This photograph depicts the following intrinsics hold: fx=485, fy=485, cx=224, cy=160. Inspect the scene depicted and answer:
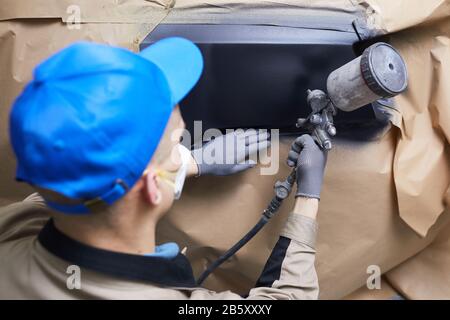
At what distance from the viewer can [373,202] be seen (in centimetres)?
96

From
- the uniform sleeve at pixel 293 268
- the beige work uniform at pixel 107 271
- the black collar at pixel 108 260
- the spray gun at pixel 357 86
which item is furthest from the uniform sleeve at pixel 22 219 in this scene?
the spray gun at pixel 357 86

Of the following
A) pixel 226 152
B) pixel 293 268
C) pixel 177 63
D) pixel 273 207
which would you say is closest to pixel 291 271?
pixel 293 268

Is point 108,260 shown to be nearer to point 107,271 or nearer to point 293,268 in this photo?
point 107,271

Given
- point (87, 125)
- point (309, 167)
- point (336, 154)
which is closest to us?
point (87, 125)

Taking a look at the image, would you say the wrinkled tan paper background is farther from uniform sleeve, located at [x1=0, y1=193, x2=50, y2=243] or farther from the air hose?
uniform sleeve, located at [x1=0, y1=193, x2=50, y2=243]

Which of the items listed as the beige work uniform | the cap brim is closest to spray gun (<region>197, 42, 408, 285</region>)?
the beige work uniform

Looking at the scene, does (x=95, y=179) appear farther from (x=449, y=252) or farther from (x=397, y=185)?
(x=449, y=252)

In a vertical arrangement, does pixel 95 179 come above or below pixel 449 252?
above

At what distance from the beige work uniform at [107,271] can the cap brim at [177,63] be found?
239mm

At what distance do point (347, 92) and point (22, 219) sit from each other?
0.59 m

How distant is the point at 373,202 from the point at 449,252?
0.32 metres

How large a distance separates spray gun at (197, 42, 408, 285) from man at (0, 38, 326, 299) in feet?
0.20

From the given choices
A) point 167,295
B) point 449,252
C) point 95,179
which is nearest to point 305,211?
point 167,295

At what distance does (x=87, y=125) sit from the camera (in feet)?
1.84
